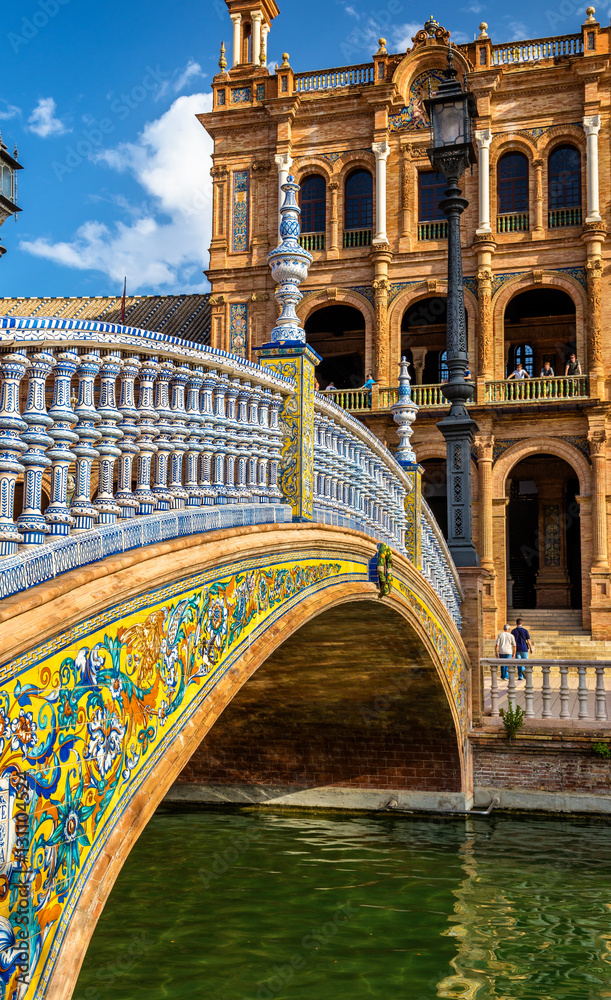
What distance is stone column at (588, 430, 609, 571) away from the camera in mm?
24156

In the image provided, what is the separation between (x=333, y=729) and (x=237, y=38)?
25.7 m

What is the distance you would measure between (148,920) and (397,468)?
193 inches

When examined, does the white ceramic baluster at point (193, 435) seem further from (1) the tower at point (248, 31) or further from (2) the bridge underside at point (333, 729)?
(1) the tower at point (248, 31)

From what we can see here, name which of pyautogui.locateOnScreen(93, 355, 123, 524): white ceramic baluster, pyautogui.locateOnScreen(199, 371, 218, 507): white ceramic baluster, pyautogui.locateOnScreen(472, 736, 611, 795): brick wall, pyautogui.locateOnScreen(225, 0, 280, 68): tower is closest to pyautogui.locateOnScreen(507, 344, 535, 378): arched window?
pyautogui.locateOnScreen(225, 0, 280, 68): tower

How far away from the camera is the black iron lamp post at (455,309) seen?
39.1 ft

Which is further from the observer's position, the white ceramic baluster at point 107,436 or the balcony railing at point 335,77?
the balcony railing at point 335,77

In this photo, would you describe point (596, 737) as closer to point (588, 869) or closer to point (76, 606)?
point (588, 869)

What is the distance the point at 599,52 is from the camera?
2553 cm

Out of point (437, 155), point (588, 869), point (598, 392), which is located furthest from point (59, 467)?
point (598, 392)

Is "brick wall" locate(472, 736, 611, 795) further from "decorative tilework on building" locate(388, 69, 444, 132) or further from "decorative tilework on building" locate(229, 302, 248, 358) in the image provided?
"decorative tilework on building" locate(388, 69, 444, 132)

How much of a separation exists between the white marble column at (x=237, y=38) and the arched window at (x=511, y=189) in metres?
9.49

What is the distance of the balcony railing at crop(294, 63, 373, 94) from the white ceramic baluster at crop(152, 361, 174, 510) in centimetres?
2674

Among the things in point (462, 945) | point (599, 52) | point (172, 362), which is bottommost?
point (462, 945)

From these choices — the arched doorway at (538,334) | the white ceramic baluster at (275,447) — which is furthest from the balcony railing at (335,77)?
the white ceramic baluster at (275,447)
